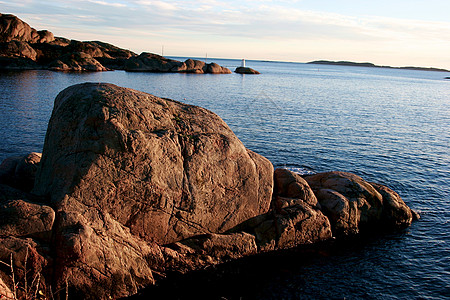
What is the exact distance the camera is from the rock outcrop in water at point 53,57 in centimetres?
10725

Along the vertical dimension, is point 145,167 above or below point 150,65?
below

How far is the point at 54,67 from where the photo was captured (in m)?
108

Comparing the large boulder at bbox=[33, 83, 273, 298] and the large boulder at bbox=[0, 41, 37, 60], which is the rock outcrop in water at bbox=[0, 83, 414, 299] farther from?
the large boulder at bbox=[0, 41, 37, 60]

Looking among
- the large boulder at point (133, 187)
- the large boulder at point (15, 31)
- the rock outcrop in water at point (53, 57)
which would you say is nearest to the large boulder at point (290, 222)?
the large boulder at point (133, 187)

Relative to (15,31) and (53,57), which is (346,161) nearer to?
(53,57)

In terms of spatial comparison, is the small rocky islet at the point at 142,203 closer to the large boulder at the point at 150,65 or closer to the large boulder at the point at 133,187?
the large boulder at the point at 133,187

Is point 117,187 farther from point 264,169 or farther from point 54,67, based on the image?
point 54,67

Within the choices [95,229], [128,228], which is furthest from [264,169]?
[95,229]

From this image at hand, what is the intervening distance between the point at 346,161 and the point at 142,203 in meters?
21.1

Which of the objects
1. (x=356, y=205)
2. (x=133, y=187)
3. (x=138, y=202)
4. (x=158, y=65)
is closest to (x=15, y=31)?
(x=158, y=65)

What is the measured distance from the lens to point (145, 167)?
559 inches

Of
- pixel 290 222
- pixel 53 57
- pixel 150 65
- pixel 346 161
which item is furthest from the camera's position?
pixel 150 65

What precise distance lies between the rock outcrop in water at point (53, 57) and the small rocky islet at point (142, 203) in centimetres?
10382

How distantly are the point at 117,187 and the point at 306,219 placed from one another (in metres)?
9.38
